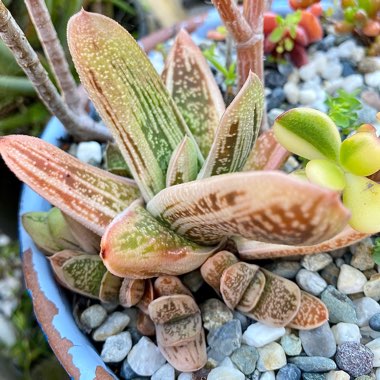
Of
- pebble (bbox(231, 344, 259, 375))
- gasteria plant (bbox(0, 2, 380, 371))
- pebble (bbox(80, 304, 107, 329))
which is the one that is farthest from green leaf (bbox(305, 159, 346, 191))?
pebble (bbox(80, 304, 107, 329))

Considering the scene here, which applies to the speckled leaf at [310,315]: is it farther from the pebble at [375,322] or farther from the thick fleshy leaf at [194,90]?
the thick fleshy leaf at [194,90]

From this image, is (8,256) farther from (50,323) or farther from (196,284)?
(196,284)

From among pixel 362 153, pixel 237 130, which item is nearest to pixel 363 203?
pixel 362 153

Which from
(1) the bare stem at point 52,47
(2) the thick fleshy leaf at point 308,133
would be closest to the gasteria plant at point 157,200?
(2) the thick fleshy leaf at point 308,133

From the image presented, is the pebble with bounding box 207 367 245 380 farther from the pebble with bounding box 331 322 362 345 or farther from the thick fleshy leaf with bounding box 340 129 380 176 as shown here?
the thick fleshy leaf with bounding box 340 129 380 176

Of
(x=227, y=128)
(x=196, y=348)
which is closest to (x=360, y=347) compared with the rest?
(x=196, y=348)
